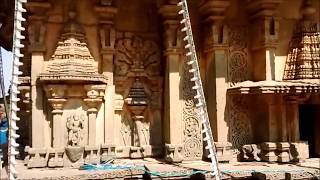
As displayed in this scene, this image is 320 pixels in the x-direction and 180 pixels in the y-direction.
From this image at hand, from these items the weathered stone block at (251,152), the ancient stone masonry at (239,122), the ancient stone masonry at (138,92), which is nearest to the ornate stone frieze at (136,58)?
the ancient stone masonry at (138,92)

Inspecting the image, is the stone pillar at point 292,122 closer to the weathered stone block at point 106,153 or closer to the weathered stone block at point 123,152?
the weathered stone block at point 123,152

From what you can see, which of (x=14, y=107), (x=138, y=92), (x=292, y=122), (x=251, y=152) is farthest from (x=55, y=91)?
(x=292, y=122)

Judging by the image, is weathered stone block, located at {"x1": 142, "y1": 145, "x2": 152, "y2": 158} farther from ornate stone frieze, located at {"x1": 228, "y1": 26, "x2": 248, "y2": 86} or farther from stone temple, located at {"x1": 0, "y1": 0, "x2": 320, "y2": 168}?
ornate stone frieze, located at {"x1": 228, "y1": 26, "x2": 248, "y2": 86}

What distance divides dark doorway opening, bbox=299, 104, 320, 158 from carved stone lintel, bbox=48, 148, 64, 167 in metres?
4.87

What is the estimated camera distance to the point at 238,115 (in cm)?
677

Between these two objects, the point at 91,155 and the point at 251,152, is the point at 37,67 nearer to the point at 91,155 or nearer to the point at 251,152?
the point at 91,155

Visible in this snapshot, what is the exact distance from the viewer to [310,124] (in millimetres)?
7828

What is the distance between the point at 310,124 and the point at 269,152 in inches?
75.2

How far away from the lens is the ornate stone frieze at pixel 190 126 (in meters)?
6.59

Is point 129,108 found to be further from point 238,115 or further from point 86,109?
point 238,115

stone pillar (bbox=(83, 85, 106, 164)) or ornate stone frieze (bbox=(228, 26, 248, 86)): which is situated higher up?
ornate stone frieze (bbox=(228, 26, 248, 86))

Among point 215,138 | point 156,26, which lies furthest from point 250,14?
point 215,138

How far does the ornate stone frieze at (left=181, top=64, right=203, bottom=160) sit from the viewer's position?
6.59 metres

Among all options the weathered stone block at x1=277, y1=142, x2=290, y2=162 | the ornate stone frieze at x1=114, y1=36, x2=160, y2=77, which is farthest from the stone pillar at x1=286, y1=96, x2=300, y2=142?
the ornate stone frieze at x1=114, y1=36, x2=160, y2=77
